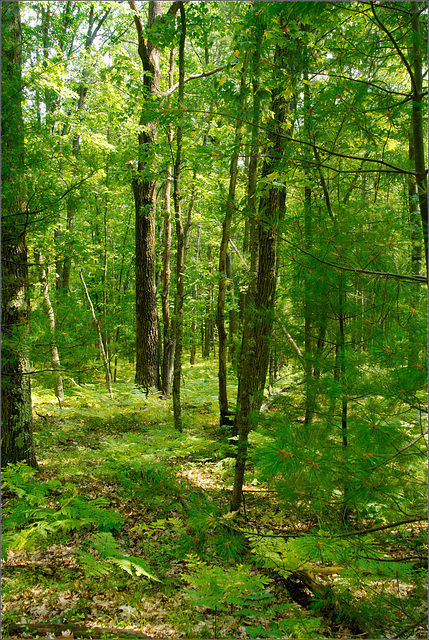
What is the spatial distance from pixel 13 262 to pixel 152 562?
299 cm

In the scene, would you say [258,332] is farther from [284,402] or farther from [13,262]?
[13,262]

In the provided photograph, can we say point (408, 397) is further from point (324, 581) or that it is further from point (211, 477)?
point (211, 477)

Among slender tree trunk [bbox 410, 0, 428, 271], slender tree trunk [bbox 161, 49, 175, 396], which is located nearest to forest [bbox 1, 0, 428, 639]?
slender tree trunk [bbox 410, 0, 428, 271]

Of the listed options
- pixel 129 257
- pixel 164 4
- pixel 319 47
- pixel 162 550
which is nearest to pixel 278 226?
pixel 319 47

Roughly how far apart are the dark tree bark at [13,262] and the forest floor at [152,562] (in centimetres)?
67

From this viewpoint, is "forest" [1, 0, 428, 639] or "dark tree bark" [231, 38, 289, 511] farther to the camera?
"dark tree bark" [231, 38, 289, 511]

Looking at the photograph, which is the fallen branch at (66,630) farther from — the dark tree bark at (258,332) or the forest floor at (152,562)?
the dark tree bark at (258,332)

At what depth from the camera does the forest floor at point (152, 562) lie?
2.42 m

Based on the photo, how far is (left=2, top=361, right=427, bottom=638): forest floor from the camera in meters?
2.42

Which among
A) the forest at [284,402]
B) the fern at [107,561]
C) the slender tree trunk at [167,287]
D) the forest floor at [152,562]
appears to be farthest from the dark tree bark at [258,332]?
the slender tree trunk at [167,287]

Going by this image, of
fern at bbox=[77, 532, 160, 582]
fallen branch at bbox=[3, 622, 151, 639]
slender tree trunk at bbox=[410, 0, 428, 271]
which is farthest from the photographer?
fern at bbox=[77, 532, 160, 582]

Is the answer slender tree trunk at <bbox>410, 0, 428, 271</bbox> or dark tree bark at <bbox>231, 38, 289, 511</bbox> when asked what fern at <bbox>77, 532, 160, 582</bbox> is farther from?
slender tree trunk at <bbox>410, 0, 428, 271</bbox>

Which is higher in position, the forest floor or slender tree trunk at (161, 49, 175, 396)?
slender tree trunk at (161, 49, 175, 396)

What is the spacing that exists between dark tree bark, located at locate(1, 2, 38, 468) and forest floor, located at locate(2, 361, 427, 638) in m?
0.67
